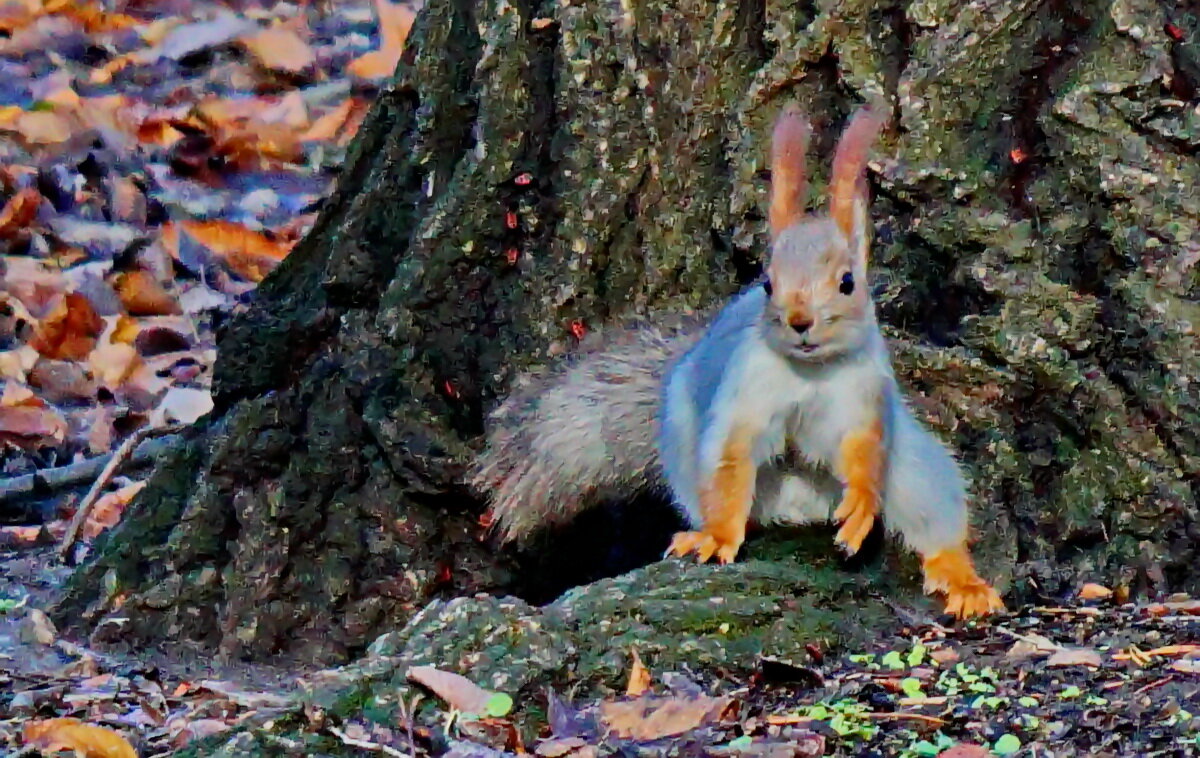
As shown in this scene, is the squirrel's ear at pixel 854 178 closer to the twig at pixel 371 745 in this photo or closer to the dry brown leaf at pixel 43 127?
the twig at pixel 371 745

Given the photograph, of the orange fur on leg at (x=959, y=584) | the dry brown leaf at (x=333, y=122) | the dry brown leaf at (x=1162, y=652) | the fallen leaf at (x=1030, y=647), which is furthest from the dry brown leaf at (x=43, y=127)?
the dry brown leaf at (x=1162, y=652)

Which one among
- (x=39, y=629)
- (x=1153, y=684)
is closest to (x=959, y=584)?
(x=1153, y=684)

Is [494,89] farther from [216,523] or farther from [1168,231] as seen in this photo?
[1168,231]

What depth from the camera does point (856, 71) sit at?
8.36ft

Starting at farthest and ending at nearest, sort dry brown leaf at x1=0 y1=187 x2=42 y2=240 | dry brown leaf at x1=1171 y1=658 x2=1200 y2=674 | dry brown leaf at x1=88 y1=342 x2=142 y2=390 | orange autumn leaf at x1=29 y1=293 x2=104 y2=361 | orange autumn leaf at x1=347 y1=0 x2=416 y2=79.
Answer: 1. orange autumn leaf at x1=347 y1=0 x2=416 y2=79
2. dry brown leaf at x1=0 y1=187 x2=42 y2=240
3. orange autumn leaf at x1=29 y1=293 x2=104 y2=361
4. dry brown leaf at x1=88 y1=342 x2=142 y2=390
5. dry brown leaf at x1=1171 y1=658 x2=1200 y2=674

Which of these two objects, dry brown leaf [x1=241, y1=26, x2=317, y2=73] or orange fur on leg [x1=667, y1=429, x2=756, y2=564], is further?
dry brown leaf [x1=241, y1=26, x2=317, y2=73]

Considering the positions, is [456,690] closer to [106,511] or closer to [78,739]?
[78,739]

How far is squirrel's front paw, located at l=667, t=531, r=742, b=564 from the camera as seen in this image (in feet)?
7.79

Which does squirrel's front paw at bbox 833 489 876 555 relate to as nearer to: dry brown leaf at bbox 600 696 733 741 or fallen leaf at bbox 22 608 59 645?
dry brown leaf at bbox 600 696 733 741

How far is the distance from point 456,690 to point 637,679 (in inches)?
9.7

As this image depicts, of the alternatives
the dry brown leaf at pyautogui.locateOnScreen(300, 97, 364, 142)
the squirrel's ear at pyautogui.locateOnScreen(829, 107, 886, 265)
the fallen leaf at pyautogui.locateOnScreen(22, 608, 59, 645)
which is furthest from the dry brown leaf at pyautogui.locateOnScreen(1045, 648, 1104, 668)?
the dry brown leaf at pyautogui.locateOnScreen(300, 97, 364, 142)

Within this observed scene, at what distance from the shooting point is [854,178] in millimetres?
2275

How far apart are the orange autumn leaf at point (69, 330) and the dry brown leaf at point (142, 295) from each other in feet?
0.46

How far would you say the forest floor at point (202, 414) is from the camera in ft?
5.74
